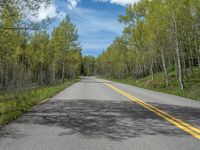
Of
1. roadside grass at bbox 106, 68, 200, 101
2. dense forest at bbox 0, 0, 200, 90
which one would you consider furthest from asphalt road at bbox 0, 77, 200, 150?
roadside grass at bbox 106, 68, 200, 101

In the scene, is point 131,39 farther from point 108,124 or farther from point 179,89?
point 108,124

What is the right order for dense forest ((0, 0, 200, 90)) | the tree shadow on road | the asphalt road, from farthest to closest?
dense forest ((0, 0, 200, 90)), the tree shadow on road, the asphalt road

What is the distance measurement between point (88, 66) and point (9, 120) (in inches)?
6452

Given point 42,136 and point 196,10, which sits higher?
point 196,10

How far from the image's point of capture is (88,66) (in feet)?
565

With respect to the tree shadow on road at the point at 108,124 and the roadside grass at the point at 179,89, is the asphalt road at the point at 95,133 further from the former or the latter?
the roadside grass at the point at 179,89

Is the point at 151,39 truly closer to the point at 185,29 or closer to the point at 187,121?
the point at 185,29

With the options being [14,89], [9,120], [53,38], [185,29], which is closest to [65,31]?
[53,38]

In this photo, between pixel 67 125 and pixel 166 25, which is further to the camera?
pixel 166 25

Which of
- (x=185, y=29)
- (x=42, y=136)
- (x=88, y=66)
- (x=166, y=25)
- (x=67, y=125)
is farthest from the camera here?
(x=88, y=66)

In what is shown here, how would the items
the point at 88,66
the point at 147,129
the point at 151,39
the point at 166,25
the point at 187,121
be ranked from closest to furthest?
the point at 147,129 → the point at 187,121 → the point at 166,25 → the point at 151,39 → the point at 88,66

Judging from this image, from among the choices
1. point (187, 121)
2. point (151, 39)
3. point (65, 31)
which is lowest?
point (187, 121)

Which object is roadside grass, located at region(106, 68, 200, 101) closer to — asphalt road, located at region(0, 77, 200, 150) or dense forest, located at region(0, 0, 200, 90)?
dense forest, located at region(0, 0, 200, 90)

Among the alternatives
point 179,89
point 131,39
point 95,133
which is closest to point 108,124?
point 95,133
